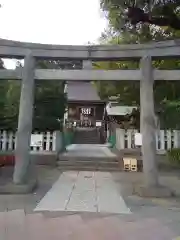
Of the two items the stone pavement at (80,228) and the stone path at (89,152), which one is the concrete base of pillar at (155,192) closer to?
the stone pavement at (80,228)

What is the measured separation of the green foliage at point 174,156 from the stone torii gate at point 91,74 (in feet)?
16.6

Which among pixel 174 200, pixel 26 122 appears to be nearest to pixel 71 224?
pixel 174 200

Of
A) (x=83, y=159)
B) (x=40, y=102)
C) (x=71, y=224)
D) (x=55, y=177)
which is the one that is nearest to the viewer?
(x=71, y=224)

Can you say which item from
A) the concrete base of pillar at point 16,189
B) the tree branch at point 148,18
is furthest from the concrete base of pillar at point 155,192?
the tree branch at point 148,18

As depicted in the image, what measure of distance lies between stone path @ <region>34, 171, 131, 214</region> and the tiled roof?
21.3 m

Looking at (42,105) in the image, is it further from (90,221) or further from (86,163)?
(90,221)

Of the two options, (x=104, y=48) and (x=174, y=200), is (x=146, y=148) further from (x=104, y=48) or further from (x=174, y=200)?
(x=104, y=48)

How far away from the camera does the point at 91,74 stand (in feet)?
30.7

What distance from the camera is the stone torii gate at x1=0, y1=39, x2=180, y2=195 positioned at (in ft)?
30.3

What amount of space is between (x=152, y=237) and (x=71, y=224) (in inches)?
59.4

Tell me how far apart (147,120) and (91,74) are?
2039 millimetres

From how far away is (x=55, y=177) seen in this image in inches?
464

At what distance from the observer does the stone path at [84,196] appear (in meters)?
7.35

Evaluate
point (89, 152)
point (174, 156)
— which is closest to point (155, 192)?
point (174, 156)
